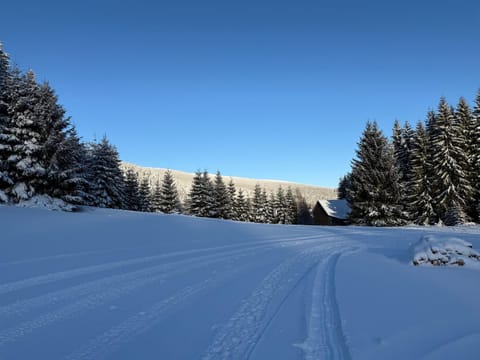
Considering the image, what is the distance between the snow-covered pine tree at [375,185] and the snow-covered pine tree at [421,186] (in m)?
1.83

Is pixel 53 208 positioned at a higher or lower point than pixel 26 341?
higher

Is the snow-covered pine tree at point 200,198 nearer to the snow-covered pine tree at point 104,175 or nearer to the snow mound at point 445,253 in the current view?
the snow-covered pine tree at point 104,175

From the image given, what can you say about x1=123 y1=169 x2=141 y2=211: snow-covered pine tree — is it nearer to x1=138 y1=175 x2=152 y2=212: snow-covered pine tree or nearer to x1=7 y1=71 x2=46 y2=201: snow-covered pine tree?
x1=138 y1=175 x2=152 y2=212: snow-covered pine tree

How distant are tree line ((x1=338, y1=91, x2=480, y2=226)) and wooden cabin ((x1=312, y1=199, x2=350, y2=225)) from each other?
16.1m

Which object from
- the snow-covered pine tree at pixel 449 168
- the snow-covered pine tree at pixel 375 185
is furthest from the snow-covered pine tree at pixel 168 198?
the snow-covered pine tree at pixel 449 168

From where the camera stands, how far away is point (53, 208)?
18469 mm

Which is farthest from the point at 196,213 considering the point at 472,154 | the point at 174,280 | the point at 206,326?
the point at 206,326

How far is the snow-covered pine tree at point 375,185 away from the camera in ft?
99.3

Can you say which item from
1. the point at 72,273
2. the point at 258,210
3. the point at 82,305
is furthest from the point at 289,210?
the point at 82,305

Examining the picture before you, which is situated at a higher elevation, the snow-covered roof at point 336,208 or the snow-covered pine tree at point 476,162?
the snow-covered pine tree at point 476,162

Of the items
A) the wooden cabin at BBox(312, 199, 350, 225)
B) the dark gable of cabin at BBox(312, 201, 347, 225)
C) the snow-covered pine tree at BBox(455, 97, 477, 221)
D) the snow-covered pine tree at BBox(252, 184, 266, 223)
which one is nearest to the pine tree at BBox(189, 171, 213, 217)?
the snow-covered pine tree at BBox(252, 184, 266, 223)

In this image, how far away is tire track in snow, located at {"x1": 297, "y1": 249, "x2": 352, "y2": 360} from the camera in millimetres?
3406

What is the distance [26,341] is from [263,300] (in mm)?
3311

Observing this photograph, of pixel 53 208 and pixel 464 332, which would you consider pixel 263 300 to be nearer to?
pixel 464 332
